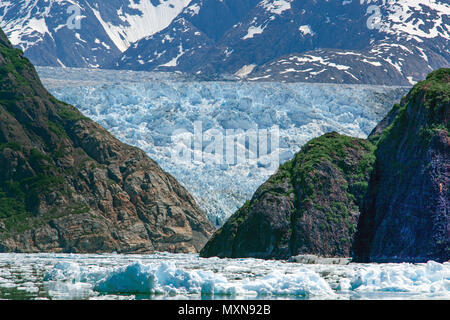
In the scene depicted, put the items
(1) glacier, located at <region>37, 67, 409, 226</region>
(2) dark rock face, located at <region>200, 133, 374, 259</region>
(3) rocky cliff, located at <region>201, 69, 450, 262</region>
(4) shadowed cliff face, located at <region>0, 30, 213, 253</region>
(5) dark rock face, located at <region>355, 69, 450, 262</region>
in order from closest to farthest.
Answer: (5) dark rock face, located at <region>355, 69, 450, 262</region> → (3) rocky cliff, located at <region>201, 69, 450, 262</region> → (2) dark rock face, located at <region>200, 133, 374, 259</region> → (4) shadowed cliff face, located at <region>0, 30, 213, 253</region> → (1) glacier, located at <region>37, 67, 409, 226</region>

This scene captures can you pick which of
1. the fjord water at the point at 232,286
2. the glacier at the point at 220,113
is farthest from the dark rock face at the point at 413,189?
the glacier at the point at 220,113

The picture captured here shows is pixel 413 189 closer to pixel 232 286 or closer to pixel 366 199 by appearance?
pixel 366 199

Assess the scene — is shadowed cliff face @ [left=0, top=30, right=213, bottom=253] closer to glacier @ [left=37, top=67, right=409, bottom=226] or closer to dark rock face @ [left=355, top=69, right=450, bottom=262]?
glacier @ [left=37, top=67, right=409, bottom=226]

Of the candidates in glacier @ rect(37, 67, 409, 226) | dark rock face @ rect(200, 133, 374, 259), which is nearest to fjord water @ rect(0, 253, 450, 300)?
dark rock face @ rect(200, 133, 374, 259)

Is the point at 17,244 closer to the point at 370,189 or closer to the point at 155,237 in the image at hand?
the point at 155,237

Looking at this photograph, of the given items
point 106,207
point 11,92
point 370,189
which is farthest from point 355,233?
point 11,92

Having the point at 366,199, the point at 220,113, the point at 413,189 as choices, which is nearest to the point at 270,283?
the point at 413,189

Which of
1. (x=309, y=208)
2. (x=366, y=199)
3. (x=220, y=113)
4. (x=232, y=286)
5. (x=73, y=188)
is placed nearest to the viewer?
(x=232, y=286)
